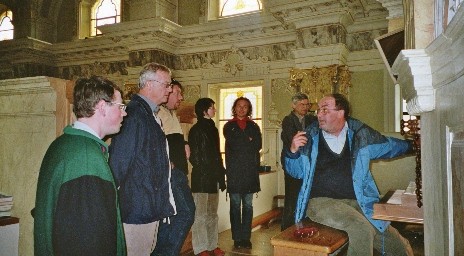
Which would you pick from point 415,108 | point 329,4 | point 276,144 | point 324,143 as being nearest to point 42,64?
point 276,144

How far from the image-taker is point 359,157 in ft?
9.19

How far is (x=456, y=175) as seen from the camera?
1262 mm

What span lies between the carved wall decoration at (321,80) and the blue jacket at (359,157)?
3.96 meters

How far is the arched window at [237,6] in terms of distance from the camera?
865 centimetres

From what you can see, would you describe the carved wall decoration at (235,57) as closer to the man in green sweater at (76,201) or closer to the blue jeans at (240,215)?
the blue jeans at (240,215)

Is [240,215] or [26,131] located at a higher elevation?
[26,131]

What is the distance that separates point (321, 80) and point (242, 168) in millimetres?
3301

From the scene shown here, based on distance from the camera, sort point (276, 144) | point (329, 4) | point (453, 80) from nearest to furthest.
→ point (453, 80), point (329, 4), point (276, 144)

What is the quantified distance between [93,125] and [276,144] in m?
6.26

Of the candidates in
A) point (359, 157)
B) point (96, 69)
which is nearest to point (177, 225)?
point (359, 157)

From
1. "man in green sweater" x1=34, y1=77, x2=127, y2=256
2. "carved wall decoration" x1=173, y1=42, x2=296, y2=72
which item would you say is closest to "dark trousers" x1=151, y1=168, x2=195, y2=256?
"man in green sweater" x1=34, y1=77, x2=127, y2=256

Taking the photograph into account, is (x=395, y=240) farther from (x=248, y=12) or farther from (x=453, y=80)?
(x=248, y=12)

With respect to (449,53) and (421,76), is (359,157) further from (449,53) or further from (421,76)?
(449,53)

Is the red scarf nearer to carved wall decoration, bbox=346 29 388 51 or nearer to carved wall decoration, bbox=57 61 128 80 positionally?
carved wall decoration, bbox=346 29 388 51
